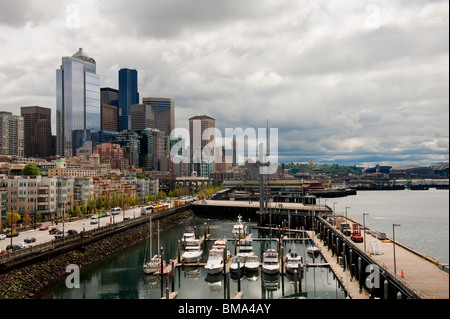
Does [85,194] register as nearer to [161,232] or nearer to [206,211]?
[161,232]

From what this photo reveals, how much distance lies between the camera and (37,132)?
16550 centimetres

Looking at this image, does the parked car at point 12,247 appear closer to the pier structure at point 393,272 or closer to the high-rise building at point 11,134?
the pier structure at point 393,272

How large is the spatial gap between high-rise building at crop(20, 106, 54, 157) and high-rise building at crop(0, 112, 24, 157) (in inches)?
301

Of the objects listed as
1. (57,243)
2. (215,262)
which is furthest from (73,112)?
(215,262)

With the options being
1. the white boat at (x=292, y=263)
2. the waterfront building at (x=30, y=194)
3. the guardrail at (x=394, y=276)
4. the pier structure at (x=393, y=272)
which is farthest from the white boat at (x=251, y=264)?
the waterfront building at (x=30, y=194)

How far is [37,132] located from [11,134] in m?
27.9

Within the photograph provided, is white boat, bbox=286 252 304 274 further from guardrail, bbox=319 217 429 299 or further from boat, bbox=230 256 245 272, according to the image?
guardrail, bbox=319 217 429 299

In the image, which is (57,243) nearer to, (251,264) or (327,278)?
(251,264)

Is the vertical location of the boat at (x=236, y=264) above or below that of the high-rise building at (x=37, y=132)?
below

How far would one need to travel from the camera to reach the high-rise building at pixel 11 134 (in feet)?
425

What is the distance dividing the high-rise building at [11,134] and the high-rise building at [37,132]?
301 inches

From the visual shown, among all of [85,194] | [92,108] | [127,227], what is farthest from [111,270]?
[92,108]

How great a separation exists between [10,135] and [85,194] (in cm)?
9584

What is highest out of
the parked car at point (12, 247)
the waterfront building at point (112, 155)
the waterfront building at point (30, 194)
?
the waterfront building at point (112, 155)
